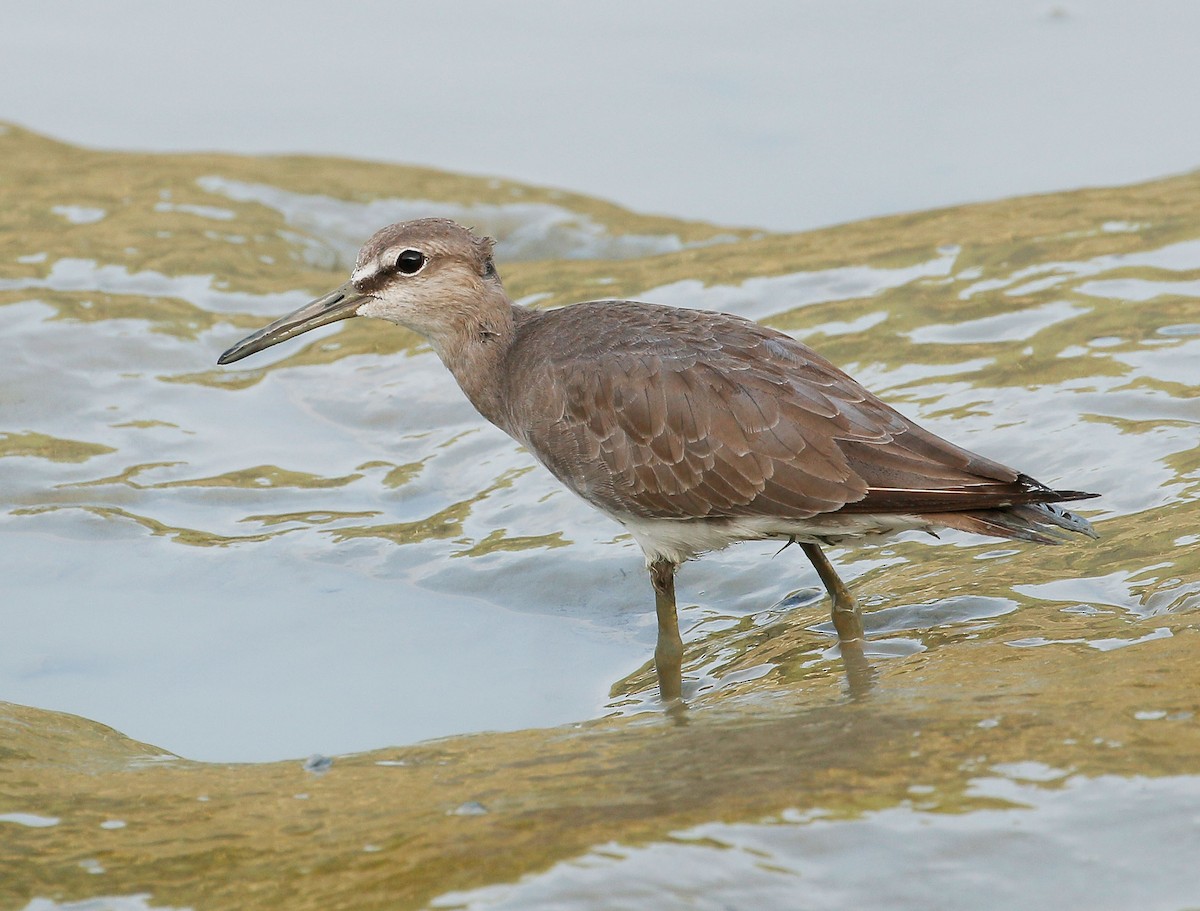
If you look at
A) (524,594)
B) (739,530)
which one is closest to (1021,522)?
(739,530)

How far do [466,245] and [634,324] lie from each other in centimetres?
97

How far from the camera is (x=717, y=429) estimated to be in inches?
251

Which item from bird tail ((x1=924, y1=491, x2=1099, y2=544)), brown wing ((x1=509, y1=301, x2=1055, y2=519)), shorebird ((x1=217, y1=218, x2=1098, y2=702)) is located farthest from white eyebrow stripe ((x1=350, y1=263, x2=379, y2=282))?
bird tail ((x1=924, y1=491, x2=1099, y2=544))

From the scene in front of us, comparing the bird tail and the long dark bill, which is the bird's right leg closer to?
the bird tail

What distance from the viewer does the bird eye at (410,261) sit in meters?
7.19

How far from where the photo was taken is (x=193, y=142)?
12766 millimetres

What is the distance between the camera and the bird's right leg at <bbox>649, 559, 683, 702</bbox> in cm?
645

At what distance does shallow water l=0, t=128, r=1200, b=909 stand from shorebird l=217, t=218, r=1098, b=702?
51 cm

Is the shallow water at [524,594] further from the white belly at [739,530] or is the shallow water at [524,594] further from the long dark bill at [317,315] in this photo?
the long dark bill at [317,315]

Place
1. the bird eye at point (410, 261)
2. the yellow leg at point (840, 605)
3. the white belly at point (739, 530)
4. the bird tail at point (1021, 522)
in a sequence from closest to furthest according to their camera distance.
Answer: the bird tail at point (1021, 522), the white belly at point (739, 530), the yellow leg at point (840, 605), the bird eye at point (410, 261)

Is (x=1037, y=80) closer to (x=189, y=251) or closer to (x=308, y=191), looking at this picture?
(x=308, y=191)

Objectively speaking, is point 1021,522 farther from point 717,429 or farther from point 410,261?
point 410,261

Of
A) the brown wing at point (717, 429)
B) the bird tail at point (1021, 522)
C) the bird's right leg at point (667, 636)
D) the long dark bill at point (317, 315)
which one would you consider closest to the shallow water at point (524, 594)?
the bird's right leg at point (667, 636)

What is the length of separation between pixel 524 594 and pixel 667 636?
3.63ft
